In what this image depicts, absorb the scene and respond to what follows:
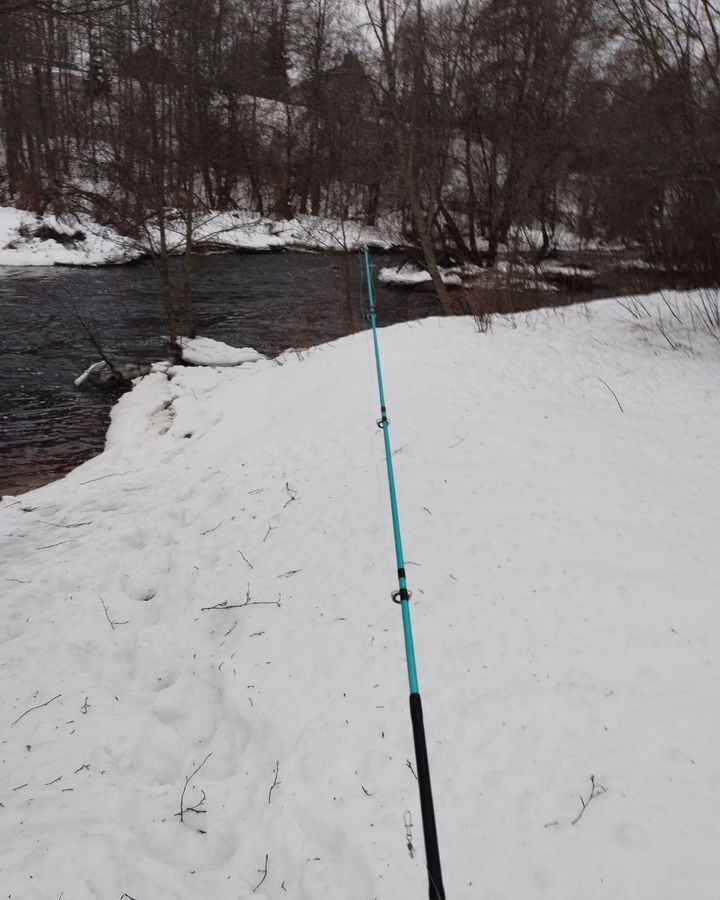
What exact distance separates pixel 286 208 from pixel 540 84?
1585cm

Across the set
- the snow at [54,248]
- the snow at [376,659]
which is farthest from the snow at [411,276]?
the snow at [376,659]

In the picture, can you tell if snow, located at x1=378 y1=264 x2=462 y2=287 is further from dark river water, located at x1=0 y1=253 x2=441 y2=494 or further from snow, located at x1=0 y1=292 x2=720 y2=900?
snow, located at x1=0 y1=292 x2=720 y2=900

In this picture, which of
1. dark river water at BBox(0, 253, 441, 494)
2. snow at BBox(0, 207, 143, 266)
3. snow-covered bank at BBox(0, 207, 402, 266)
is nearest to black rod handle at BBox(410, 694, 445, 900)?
dark river water at BBox(0, 253, 441, 494)

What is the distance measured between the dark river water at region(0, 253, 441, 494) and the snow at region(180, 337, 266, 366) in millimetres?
855

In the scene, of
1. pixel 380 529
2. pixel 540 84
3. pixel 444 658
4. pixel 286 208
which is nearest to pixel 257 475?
pixel 380 529

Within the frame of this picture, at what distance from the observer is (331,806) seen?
8.45 feet

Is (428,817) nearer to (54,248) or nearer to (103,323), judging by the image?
(103,323)

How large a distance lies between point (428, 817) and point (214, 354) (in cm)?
1078

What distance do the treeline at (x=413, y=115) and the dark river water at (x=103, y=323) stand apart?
2.60m

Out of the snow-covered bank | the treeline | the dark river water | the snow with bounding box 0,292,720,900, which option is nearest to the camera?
the snow with bounding box 0,292,720,900

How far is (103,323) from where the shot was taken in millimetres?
14078

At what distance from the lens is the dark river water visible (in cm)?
854

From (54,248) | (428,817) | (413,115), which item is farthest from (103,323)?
(428,817)

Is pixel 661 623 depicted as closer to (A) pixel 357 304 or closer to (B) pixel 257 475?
(B) pixel 257 475
